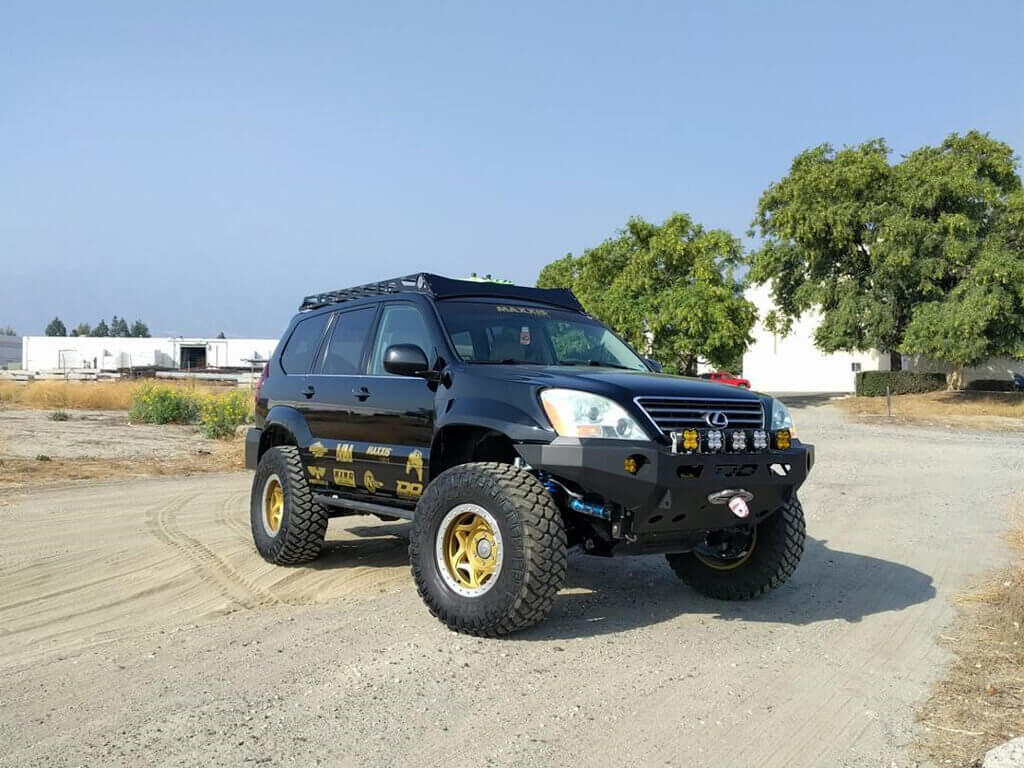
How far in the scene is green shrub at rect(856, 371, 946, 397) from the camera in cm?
4038

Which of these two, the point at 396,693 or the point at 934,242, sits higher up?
the point at 934,242

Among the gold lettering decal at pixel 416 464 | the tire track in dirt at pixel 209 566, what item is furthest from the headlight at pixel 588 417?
the tire track in dirt at pixel 209 566

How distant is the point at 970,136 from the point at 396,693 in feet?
132

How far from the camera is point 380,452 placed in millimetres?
6289

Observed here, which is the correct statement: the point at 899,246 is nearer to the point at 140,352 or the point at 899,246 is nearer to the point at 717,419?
the point at 717,419

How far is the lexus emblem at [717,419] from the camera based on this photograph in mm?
5168

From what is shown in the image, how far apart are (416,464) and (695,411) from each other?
1888 mm

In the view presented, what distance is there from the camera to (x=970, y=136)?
37344mm

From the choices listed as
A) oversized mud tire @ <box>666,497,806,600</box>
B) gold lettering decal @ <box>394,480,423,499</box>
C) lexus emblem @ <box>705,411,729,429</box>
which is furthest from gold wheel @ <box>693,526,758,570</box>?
gold lettering decal @ <box>394,480,423,499</box>

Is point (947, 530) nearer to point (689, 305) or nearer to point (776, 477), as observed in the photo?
point (776, 477)

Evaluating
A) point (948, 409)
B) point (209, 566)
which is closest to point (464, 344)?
point (209, 566)

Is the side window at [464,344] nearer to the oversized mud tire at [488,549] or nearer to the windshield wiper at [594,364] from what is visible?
the windshield wiper at [594,364]

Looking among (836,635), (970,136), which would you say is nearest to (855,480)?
(836,635)

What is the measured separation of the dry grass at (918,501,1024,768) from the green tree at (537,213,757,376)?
1093 inches
